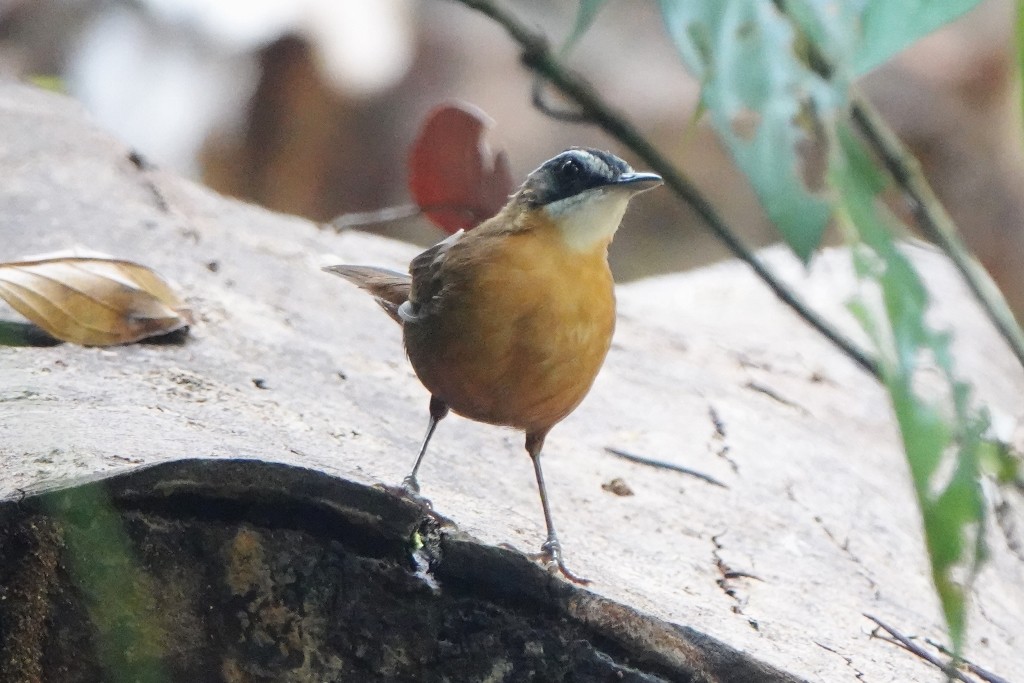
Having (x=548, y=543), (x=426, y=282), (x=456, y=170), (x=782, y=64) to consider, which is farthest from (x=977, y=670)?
(x=456, y=170)

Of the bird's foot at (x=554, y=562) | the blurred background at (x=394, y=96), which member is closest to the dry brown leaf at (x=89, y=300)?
the bird's foot at (x=554, y=562)

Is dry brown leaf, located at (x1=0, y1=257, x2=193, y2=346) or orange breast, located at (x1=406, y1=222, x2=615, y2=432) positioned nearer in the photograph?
orange breast, located at (x1=406, y1=222, x2=615, y2=432)

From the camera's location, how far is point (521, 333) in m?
2.58

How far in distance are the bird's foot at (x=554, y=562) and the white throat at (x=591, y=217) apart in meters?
0.83

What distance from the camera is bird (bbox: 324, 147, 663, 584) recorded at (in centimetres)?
258

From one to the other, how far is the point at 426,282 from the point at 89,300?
2.85 feet

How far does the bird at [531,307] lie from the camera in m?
2.58

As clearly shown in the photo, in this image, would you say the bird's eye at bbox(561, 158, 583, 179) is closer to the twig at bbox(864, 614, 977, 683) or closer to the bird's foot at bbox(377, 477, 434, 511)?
the bird's foot at bbox(377, 477, 434, 511)

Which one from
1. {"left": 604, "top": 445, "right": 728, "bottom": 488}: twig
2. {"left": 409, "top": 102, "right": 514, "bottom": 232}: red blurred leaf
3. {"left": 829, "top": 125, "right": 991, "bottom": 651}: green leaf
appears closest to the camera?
{"left": 829, "top": 125, "right": 991, "bottom": 651}: green leaf

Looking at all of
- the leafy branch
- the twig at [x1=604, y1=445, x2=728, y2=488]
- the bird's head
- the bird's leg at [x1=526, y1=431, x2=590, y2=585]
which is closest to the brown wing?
the bird's head

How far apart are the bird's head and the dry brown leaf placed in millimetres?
1009

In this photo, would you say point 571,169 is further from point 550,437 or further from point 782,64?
point 782,64

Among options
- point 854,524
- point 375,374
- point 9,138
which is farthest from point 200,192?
point 854,524

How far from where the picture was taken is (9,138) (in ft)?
14.4
